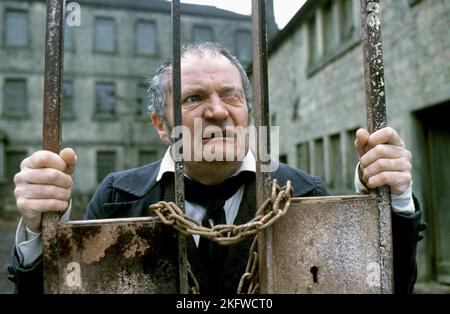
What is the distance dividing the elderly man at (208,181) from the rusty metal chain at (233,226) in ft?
1.02

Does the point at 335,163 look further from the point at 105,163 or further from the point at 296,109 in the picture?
the point at 105,163

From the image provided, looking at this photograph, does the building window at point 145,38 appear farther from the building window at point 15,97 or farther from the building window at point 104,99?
the building window at point 15,97

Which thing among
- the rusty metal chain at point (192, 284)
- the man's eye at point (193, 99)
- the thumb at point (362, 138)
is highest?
the man's eye at point (193, 99)

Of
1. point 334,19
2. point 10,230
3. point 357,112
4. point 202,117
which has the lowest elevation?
point 10,230

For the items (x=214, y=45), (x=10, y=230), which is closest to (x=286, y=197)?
(x=214, y=45)

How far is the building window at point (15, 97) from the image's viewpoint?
19812 millimetres

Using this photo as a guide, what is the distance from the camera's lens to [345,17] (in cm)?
836

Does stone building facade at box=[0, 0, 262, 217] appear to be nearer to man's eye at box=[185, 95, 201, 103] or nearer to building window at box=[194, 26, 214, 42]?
building window at box=[194, 26, 214, 42]

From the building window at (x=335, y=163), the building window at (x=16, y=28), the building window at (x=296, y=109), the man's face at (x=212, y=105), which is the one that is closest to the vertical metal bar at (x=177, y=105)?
the man's face at (x=212, y=105)

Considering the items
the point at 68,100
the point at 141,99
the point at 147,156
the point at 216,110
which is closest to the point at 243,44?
the point at 141,99

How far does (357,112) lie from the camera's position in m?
7.57

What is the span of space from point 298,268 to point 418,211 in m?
0.49

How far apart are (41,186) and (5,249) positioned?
9.55 meters

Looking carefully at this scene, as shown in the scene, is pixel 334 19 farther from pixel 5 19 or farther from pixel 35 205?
pixel 5 19
